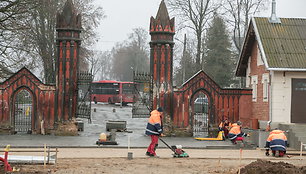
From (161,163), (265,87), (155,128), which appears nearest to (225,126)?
(265,87)

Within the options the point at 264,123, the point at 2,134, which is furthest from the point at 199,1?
the point at 2,134

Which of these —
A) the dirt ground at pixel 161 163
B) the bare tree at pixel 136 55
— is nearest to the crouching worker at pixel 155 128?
the dirt ground at pixel 161 163

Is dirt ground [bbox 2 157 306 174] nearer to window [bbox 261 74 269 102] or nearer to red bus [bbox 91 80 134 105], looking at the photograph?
window [bbox 261 74 269 102]

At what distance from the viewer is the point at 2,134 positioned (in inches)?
1040

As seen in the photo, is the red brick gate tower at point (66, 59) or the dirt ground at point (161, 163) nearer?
the dirt ground at point (161, 163)

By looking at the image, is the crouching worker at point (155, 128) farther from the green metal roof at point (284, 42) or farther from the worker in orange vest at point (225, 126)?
the green metal roof at point (284, 42)

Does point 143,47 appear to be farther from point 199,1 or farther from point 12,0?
point 12,0

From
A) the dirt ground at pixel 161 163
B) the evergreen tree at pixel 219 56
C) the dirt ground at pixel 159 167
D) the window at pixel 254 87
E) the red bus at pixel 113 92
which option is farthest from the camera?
the red bus at pixel 113 92

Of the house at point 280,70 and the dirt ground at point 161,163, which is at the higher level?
the house at point 280,70

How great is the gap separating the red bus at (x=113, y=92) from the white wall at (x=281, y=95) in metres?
36.2

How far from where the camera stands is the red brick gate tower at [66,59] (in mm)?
27625

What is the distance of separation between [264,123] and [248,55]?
5.19 m

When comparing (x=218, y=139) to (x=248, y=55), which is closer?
(x=218, y=139)

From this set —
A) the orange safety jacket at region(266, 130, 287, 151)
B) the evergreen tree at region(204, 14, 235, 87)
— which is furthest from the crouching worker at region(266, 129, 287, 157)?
the evergreen tree at region(204, 14, 235, 87)
